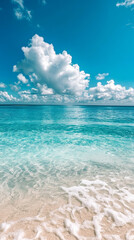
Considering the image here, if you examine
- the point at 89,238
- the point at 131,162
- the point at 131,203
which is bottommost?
the point at 131,162

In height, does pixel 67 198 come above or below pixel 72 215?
below

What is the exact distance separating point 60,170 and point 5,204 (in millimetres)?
3530

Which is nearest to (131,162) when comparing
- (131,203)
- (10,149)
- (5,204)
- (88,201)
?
(131,203)

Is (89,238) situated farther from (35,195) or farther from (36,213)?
(35,195)

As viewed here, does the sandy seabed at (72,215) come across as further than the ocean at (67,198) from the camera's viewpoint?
No

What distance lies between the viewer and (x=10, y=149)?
11.0 m

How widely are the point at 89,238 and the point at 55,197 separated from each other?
6.74 ft

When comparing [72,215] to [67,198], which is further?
[67,198]

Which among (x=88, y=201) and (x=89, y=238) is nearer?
(x=89, y=238)

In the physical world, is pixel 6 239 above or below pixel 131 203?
above

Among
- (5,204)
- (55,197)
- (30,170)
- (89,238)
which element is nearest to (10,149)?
(30,170)

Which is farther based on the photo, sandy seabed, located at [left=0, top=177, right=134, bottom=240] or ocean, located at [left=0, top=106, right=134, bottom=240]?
ocean, located at [left=0, top=106, right=134, bottom=240]

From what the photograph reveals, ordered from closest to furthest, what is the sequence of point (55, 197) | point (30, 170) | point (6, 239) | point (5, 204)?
1. point (6, 239)
2. point (5, 204)
3. point (55, 197)
4. point (30, 170)

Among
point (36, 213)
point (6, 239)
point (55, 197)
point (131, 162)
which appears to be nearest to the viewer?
point (6, 239)
